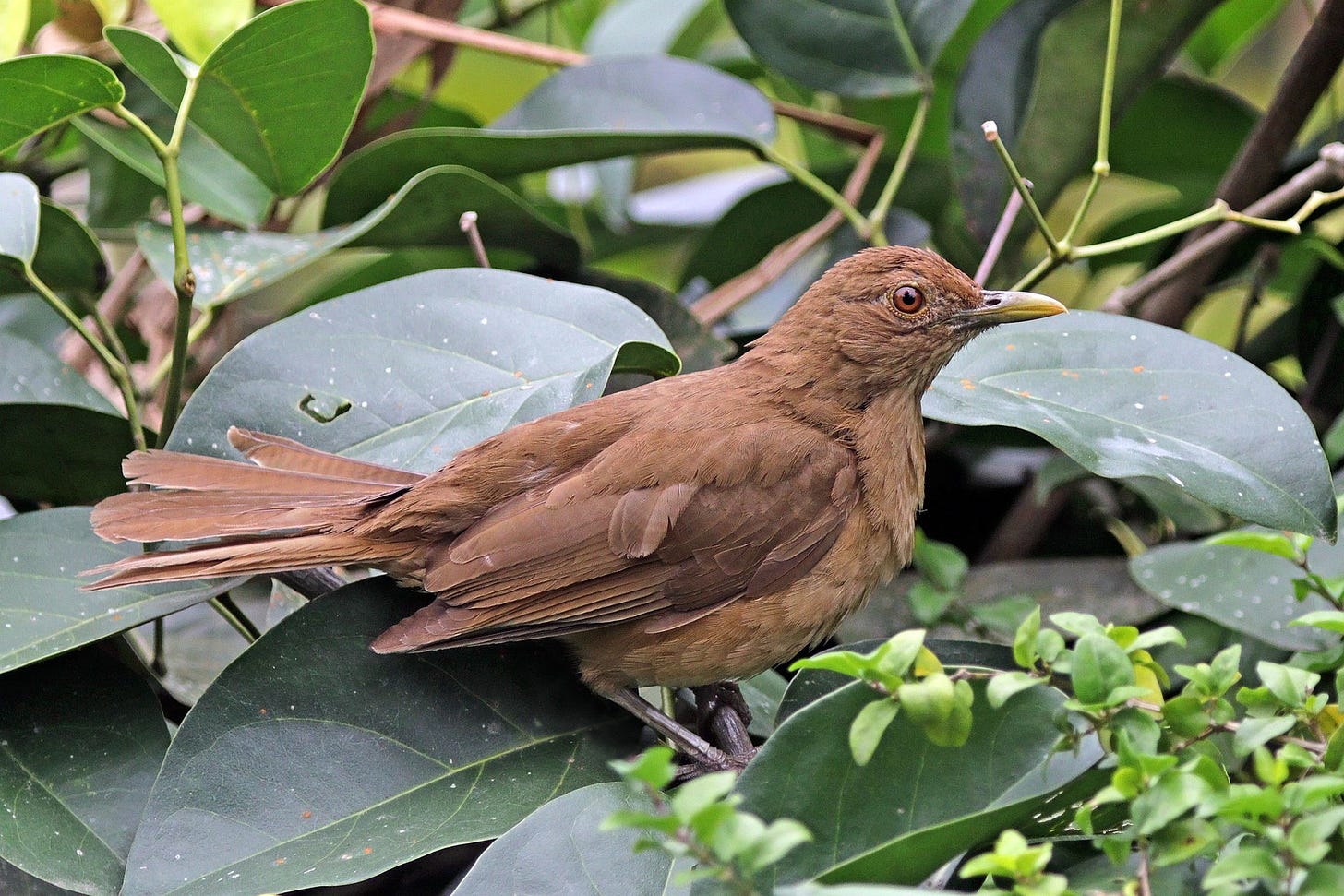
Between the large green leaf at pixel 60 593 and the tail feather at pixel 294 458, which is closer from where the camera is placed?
Result: the large green leaf at pixel 60 593

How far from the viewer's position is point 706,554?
7.83ft

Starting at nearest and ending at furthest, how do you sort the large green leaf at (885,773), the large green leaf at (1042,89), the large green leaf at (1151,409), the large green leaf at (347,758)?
the large green leaf at (885,773), the large green leaf at (347,758), the large green leaf at (1151,409), the large green leaf at (1042,89)

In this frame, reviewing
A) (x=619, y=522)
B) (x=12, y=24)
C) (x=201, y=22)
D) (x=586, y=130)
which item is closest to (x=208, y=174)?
(x=201, y=22)

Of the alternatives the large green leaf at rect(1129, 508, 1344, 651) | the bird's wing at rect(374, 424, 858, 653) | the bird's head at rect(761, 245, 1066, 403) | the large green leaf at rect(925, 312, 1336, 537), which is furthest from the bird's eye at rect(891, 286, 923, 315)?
the large green leaf at rect(1129, 508, 1344, 651)

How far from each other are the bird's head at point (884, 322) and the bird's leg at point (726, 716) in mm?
688

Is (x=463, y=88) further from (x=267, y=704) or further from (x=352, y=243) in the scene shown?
(x=267, y=704)

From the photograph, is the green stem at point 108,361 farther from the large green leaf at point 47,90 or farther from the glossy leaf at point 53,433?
the large green leaf at point 47,90

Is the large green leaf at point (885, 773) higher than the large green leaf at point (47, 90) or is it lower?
lower

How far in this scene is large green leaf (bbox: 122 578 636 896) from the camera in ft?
5.98

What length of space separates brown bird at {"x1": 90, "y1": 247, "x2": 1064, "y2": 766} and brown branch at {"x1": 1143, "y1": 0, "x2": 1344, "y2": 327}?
90 cm

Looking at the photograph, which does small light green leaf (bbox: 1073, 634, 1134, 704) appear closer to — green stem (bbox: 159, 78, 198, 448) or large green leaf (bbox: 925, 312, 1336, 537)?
large green leaf (bbox: 925, 312, 1336, 537)

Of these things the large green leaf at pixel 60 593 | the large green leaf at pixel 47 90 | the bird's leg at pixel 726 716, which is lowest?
the bird's leg at pixel 726 716

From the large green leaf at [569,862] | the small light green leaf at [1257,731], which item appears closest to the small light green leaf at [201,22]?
the large green leaf at [569,862]

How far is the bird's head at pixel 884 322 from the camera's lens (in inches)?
103
